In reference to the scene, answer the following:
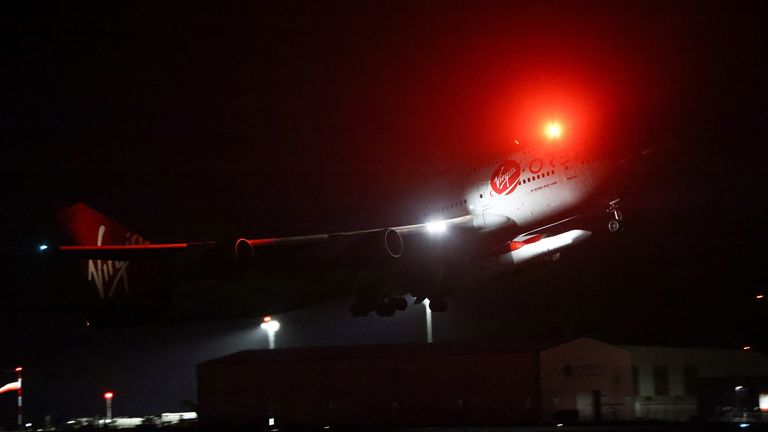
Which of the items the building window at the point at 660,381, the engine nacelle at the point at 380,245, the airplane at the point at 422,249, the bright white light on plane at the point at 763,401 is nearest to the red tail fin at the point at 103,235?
the airplane at the point at 422,249

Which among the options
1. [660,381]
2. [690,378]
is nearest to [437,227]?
[660,381]

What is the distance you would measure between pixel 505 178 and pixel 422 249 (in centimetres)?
465

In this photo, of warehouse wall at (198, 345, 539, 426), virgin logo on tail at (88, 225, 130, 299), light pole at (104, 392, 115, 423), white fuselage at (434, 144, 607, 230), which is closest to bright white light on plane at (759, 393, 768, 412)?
warehouse wall at (198, 345, 539, 426)

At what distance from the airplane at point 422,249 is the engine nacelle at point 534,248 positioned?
45 mm

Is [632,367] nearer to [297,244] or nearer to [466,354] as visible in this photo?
[466,354]

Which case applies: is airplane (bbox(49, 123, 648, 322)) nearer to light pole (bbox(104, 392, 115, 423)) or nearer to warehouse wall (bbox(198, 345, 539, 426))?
warehouse wall (bbox(198, 345, 539, 426))

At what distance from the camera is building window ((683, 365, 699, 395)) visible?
5012 centimetres

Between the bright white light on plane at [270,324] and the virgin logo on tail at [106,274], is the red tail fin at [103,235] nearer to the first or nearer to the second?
the virgin logo on tail at [106,274]

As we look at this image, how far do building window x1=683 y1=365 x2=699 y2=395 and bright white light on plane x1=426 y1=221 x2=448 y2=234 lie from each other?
19.5 m

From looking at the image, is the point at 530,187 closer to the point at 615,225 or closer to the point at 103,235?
the point at 615,225

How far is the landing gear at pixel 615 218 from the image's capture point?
3819 centimetres

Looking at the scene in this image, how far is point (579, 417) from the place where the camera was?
4281 centimetres

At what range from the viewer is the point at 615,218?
38.4 meters

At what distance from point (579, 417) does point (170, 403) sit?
3356 cm
